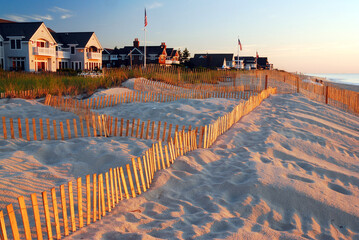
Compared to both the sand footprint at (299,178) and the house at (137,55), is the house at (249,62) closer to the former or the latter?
the house at (137,55)

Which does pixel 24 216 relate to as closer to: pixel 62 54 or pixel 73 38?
pixel 62 54

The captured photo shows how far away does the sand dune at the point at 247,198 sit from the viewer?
2.99 metres

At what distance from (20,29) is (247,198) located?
36663 millimetres

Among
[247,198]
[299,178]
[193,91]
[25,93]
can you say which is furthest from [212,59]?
[247,198]

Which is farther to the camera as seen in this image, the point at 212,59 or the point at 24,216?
the point at 212,59

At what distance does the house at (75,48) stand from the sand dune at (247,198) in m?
38.3

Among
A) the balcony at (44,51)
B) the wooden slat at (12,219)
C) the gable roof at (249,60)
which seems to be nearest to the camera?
the wooden slat at (12,219)

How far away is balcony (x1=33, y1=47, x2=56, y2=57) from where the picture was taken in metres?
34.1

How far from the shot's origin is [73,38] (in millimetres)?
41438

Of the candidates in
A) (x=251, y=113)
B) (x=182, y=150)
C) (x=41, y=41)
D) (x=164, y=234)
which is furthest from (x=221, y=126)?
(x=41, y=41)

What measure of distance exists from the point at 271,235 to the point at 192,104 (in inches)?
302

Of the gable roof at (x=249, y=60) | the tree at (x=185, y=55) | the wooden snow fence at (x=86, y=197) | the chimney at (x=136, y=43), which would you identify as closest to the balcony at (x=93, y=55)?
the chimney at (x=136, y=43)

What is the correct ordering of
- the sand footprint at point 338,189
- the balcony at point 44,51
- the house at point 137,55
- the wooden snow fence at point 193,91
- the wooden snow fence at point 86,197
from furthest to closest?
the house at point 137,55, the balcony at point 44,51, the wooden snow fence at point 193,91, the sand footprint at point 338,189, the wooden snow fence at point 86,197

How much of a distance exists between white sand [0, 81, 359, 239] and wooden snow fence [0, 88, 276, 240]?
126 mm
